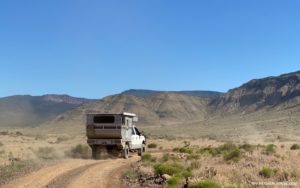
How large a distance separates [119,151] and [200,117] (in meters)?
139

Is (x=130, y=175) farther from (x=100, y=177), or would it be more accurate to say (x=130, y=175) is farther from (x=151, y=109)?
(x=151, y=109)

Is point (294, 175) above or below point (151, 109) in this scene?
below

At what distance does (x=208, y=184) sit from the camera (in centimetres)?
1450

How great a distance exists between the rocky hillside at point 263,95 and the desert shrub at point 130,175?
117 metres

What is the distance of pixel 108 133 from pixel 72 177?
11.4 meters

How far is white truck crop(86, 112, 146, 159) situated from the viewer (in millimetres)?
31281

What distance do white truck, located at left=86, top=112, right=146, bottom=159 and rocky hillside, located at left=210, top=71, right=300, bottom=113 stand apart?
109 m

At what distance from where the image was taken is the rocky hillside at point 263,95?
479 ft

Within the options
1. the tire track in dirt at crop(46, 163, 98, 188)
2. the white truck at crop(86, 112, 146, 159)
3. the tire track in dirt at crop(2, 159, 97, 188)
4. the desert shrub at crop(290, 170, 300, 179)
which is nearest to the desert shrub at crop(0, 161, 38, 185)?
the tire track in dirt at crop(2, 159, 97, 188)

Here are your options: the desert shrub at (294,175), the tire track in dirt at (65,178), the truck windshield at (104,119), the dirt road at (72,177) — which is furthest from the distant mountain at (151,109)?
the desert shrub at (294,175)

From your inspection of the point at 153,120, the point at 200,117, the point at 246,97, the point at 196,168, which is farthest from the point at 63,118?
the point at 196,168

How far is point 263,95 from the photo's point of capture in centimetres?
15875

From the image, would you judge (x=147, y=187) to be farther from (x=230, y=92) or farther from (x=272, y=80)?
(x=230, y=92)

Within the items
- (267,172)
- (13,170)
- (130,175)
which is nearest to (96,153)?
(13,170)
